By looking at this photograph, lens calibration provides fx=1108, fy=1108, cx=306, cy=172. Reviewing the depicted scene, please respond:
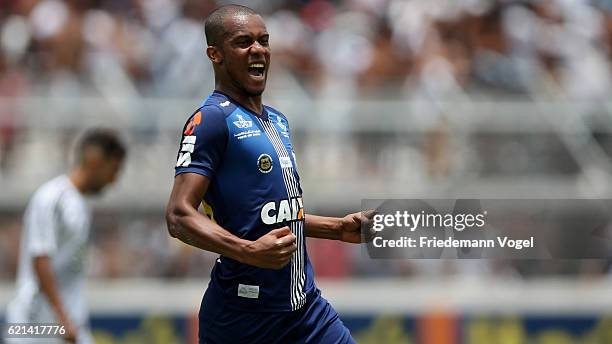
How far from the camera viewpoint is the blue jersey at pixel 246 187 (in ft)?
15.6

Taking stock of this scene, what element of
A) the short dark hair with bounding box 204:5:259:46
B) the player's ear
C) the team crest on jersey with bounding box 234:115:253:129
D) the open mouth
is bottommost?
the team crest on jersey with bounding box 234:115:253:129

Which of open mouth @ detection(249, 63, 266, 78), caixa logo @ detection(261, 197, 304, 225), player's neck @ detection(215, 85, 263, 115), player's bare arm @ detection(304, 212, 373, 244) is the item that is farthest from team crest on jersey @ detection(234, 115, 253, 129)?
player's bare arm @ detection(304, 212, 373, 244)

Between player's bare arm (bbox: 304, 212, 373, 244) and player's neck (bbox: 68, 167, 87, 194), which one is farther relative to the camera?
player's neck (bbox: 68, 167, 87, 194)

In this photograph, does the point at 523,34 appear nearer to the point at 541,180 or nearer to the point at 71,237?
the point at 541,180

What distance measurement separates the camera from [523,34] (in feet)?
40.0

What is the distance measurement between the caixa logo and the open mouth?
22.8 inches

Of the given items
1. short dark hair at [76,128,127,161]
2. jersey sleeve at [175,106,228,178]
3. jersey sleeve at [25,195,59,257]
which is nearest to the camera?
jersey sleeve at [175,106,228,178]

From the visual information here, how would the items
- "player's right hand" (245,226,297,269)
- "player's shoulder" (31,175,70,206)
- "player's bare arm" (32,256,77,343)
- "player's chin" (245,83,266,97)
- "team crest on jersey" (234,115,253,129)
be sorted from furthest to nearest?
"player's shoulder" (31,175,70,206), "player's bare arm" (32,256,77,343), "player's chin" (245,83,266,97), "team crest on jersey" (234,115,253,129), "player's right hand" (245,226,297,269)

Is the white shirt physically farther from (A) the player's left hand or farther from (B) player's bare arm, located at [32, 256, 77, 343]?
(A) the player's left hand

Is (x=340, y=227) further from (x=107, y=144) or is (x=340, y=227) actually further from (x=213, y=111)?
(x=107, y=144)

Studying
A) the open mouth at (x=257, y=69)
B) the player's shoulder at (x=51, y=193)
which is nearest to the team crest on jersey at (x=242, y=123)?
the open mouth at (x=257, y=69)

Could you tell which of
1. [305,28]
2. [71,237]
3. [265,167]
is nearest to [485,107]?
[305,28]

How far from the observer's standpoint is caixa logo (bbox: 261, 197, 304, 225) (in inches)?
193

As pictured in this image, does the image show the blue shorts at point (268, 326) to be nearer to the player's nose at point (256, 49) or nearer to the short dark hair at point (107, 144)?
the player's nose at point (256, 49)
